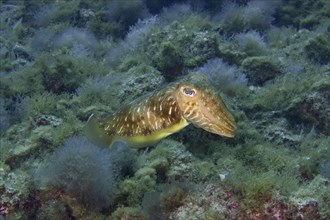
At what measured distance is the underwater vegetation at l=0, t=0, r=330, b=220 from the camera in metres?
4.44

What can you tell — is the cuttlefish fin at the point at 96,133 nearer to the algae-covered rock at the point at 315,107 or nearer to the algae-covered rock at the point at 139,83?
the algae-covered rock at the point at 139,83

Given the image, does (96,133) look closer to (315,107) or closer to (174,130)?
(174,130)

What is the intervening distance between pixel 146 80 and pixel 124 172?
227 cm

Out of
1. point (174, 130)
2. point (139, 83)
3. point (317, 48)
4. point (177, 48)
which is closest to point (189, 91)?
point (174, 130)

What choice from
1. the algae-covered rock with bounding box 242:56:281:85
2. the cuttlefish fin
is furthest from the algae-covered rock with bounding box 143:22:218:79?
the cuttlefish fin

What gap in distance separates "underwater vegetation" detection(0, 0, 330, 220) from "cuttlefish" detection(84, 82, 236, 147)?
3 cm

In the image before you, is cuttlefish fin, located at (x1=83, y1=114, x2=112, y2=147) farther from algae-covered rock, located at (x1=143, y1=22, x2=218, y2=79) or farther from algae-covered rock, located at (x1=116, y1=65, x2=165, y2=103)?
algae-covered rock, located at (x1=143, y1=22, x2=218, y2=79)

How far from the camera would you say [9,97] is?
7906 millimetres

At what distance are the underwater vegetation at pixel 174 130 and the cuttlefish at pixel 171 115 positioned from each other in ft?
0.11

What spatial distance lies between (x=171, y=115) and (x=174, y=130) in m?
0.17

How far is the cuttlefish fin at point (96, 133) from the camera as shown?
4.71 m

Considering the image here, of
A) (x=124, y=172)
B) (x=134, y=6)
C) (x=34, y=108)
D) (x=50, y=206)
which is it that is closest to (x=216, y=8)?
(x=134, y=6)

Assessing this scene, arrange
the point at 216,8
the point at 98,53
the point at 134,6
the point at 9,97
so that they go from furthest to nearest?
the point at 216,8 → the point at 134,6 → the point at 98,53 → the point at 9,97

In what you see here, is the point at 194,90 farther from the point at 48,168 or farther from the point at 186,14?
the point at 186,14
